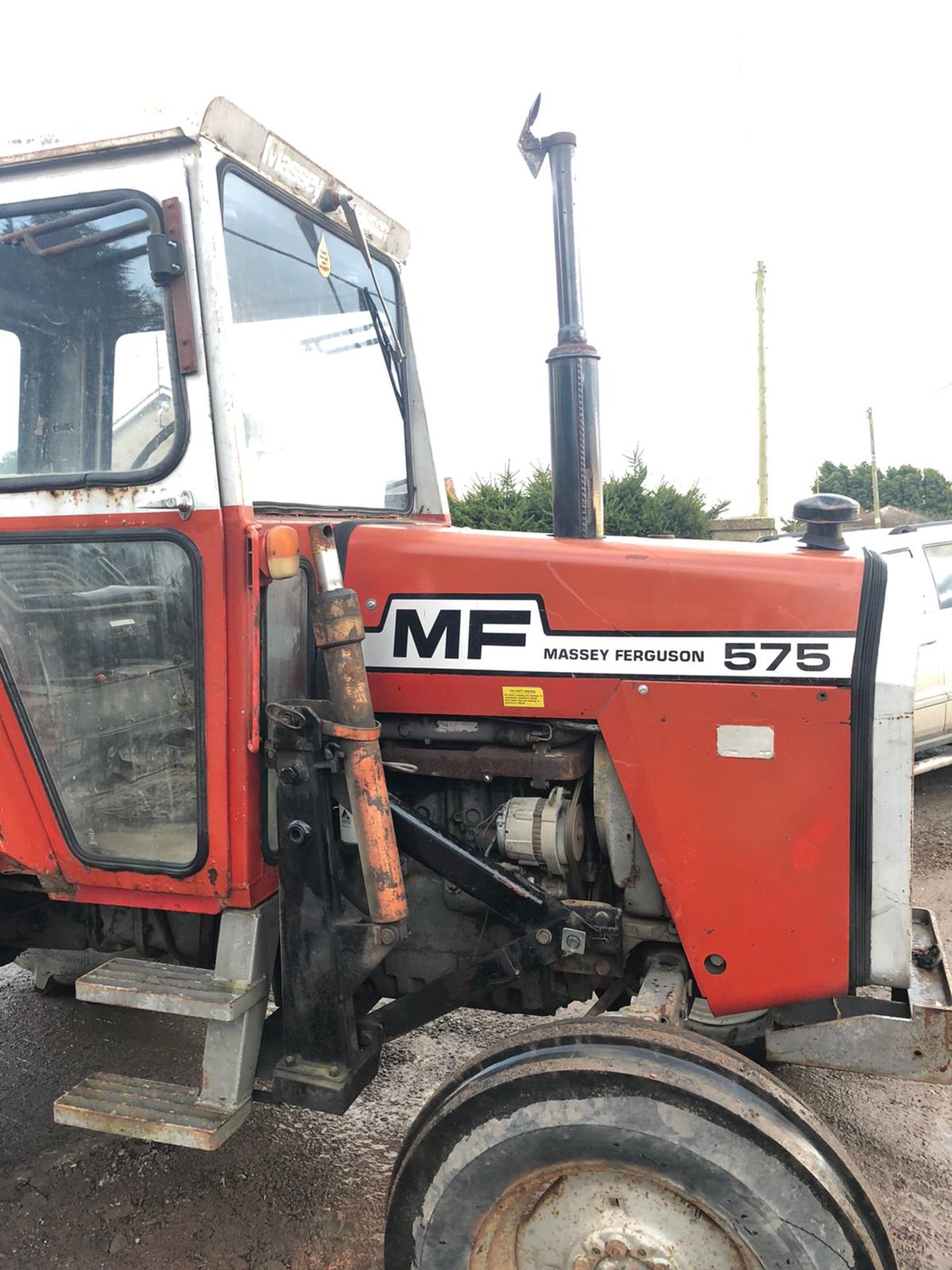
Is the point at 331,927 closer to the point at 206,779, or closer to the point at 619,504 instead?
the point at 206,779

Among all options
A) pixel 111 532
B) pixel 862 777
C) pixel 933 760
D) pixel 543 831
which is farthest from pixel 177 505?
pixel 933 760

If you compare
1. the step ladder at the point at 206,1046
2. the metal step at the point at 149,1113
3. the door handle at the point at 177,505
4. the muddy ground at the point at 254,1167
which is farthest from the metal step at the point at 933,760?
the door handle at the point at 177,505

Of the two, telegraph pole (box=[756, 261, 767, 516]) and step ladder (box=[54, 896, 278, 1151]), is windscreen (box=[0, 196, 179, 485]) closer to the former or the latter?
step ladder (box=[54, 896, 278, 1151])

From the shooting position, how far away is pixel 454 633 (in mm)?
2232

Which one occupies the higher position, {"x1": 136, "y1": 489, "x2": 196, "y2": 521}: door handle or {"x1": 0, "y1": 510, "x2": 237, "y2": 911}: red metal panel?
{"x1": 136, "y1": 489, "x2": 196, "y2": 521}: door handle

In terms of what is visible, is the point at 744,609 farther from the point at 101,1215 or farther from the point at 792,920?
the point at 101,1215

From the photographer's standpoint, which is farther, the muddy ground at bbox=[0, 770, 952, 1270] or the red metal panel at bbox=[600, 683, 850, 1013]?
the muddy ground at bbox=[0, 770, 952, 1270]

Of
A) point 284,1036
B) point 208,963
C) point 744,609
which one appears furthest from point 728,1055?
point 208,963

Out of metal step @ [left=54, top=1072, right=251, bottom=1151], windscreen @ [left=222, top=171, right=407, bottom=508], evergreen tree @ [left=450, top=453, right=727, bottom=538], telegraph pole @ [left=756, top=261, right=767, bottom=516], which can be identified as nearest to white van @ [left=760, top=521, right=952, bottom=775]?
evergreen tree @ [left=450, top=453, right=727, bottom=538]

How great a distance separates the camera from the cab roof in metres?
1.98

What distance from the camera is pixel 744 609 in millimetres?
2021

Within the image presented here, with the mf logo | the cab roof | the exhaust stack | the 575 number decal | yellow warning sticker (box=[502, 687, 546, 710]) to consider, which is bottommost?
yellow warning sticker (box=[502, 687, 546, 710])

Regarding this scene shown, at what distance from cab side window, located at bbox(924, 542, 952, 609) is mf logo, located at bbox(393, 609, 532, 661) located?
5011mm

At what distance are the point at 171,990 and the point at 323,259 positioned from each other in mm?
2012
